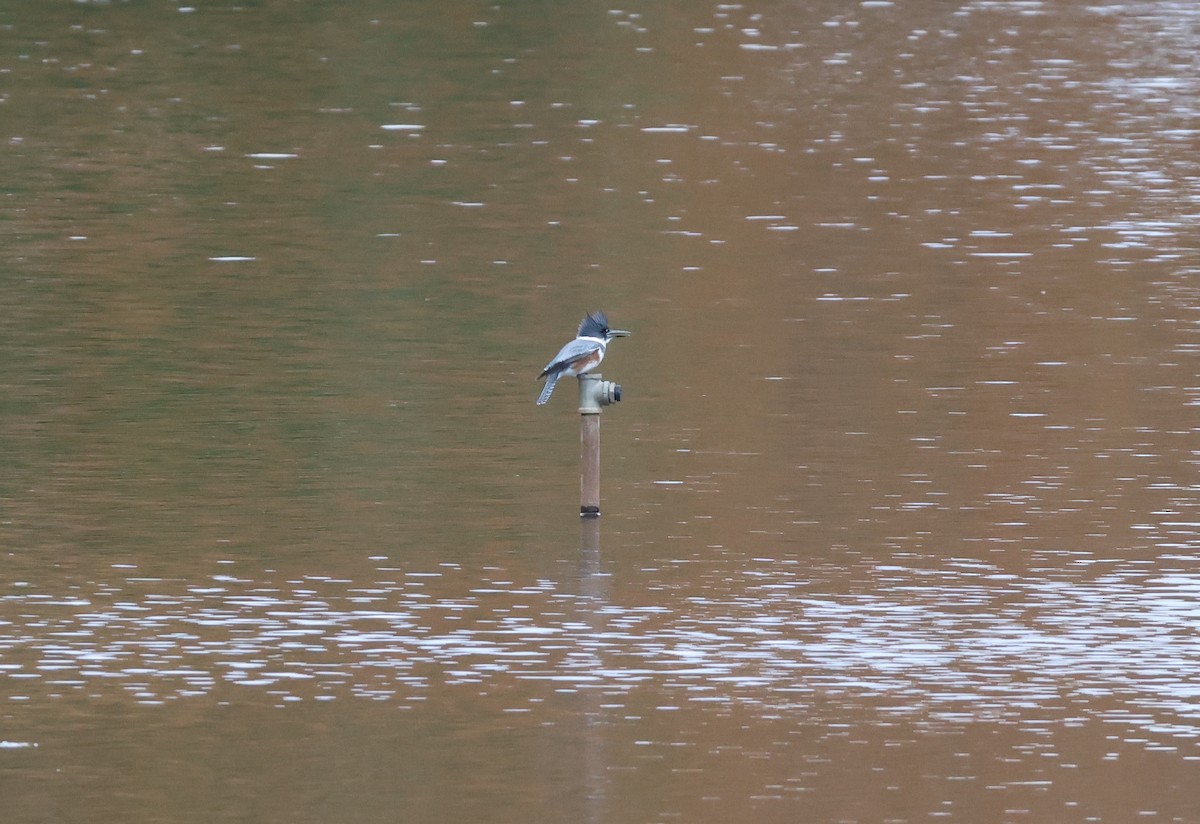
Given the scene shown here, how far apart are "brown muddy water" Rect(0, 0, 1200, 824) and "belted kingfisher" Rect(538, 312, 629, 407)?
80 centimetres

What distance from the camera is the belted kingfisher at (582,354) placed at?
43.0ft

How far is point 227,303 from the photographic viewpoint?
1912cm

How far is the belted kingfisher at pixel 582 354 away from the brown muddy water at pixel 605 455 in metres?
0.80

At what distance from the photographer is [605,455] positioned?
1483 centimetres

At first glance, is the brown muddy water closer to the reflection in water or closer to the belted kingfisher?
the reflection in water

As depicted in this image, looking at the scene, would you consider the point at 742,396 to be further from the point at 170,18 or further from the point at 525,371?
the point at 170,18

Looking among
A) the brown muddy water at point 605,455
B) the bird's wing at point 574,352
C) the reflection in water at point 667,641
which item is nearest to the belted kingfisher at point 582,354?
the bird's wing at point 574,352

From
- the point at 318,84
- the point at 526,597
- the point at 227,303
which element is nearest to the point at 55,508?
the point at 526,597

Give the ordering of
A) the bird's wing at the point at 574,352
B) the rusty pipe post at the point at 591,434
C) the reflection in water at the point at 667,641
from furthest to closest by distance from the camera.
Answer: the bird's wing at the point at 574,352, the rusty pipe post at the point at 591,434, the reflection in water at the point at 667,641

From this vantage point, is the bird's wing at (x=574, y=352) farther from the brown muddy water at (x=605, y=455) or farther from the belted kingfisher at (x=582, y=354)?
the brown muddy water at (x=605, y=455)

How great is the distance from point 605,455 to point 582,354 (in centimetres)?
179

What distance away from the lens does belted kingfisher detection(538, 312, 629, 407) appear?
516 inches

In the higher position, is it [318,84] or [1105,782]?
[318,84]

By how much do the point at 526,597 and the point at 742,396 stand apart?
16.6 ft
